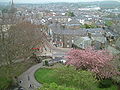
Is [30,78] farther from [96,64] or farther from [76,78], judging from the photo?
[76,78]

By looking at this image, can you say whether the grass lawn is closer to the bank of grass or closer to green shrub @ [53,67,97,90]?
the bank of grass

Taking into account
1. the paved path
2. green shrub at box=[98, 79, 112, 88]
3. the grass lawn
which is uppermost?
green shrub at box=[98, 79, 112, 88]

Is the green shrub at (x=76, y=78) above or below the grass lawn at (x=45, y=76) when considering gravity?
above

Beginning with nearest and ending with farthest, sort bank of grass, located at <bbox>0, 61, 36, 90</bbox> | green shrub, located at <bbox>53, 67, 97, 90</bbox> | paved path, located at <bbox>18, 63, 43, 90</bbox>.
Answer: green shrub, located at <bbox>53, 67, 97, 90</bbox> → bank of grass, located at <bbox>0, 61, 36, 90</bbox> → paved path, located at <bbox>18, 63, 43, 90</bbox>

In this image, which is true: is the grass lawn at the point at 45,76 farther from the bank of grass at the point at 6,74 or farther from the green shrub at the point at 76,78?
the green shrub at the point at 76,78

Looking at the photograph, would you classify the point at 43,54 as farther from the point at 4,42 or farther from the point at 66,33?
the point at 4,42

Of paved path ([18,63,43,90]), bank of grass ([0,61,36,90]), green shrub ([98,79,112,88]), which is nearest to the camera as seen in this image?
bank of grass ([0,61,36,90])

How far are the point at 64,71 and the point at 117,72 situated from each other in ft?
20.8

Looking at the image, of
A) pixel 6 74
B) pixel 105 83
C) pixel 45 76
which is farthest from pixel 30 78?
pixel 105 83

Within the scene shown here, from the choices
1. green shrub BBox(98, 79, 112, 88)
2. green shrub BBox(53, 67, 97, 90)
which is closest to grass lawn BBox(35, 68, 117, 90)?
green shrub BBox(98, 79, 112, 88)

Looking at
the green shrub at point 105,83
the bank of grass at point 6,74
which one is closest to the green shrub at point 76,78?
the green shrub at point 105,83

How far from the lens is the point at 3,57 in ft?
63.6

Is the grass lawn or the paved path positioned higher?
the grass lawn

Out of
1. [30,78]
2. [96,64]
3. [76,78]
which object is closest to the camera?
[76,78]
